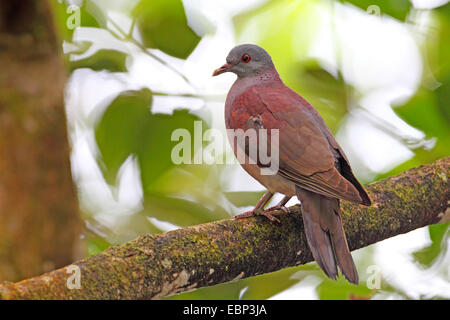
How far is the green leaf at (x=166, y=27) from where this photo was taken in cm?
324

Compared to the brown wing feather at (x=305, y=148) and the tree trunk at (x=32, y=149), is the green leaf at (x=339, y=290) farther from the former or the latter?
the tree trunk at (x=32, y=149)

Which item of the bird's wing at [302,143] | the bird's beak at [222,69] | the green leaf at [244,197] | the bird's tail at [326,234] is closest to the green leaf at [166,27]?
the bird's beak at [222,69]

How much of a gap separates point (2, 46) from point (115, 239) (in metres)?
1.10

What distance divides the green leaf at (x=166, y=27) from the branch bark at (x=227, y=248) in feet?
3.85

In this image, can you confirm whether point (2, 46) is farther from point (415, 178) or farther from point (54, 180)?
point (415, 178)

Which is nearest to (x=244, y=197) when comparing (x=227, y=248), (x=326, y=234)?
(x=326, y=234)

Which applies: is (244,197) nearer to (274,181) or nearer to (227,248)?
(274,181)

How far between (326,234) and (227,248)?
0.46m

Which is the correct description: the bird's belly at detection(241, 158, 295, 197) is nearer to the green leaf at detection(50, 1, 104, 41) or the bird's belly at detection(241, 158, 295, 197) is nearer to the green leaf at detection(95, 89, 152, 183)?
the green leaf at detection(95, 89, 152, 183)

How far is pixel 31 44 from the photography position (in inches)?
105

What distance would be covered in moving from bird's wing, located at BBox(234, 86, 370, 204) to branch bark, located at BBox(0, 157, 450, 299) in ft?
0.83

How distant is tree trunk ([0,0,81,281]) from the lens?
259 cm

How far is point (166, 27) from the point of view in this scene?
128 inches
